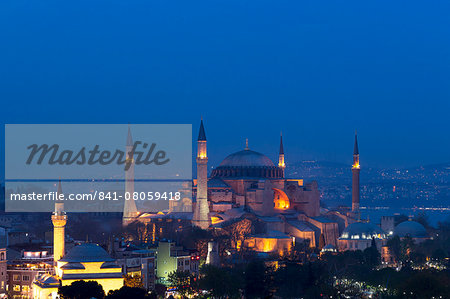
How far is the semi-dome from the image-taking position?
73.2 metres

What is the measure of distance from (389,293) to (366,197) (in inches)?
4355

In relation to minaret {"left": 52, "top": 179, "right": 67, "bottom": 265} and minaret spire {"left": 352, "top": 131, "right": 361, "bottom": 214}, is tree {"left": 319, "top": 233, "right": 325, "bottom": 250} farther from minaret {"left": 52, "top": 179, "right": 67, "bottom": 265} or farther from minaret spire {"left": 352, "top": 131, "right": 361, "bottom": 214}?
minaret {"left": 52, "top": 179, "right": 67, "bottom": 265}

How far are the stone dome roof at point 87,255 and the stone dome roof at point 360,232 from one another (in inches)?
1006

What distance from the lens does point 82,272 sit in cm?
4256

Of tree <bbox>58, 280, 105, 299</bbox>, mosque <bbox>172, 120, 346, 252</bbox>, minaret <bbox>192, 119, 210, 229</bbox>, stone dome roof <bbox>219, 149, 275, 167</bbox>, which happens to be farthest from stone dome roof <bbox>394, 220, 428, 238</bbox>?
tree <bbox>58, 280, 105, 299</bbox>

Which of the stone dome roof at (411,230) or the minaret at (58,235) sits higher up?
the stone dome roof at (411,230)

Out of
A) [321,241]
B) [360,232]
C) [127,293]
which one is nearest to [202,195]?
[321,241]

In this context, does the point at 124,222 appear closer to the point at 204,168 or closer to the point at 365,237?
the point at 204,168

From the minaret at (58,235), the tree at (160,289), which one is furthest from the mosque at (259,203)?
the minaret at (58,235)

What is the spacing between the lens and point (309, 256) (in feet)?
189

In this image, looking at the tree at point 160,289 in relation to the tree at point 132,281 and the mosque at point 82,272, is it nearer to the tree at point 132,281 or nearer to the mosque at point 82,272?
the tree at point 132,281

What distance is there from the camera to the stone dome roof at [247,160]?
74.1m

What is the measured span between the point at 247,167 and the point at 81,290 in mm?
35648

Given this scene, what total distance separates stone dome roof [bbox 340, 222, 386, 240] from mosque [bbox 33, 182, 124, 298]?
25.6 m
